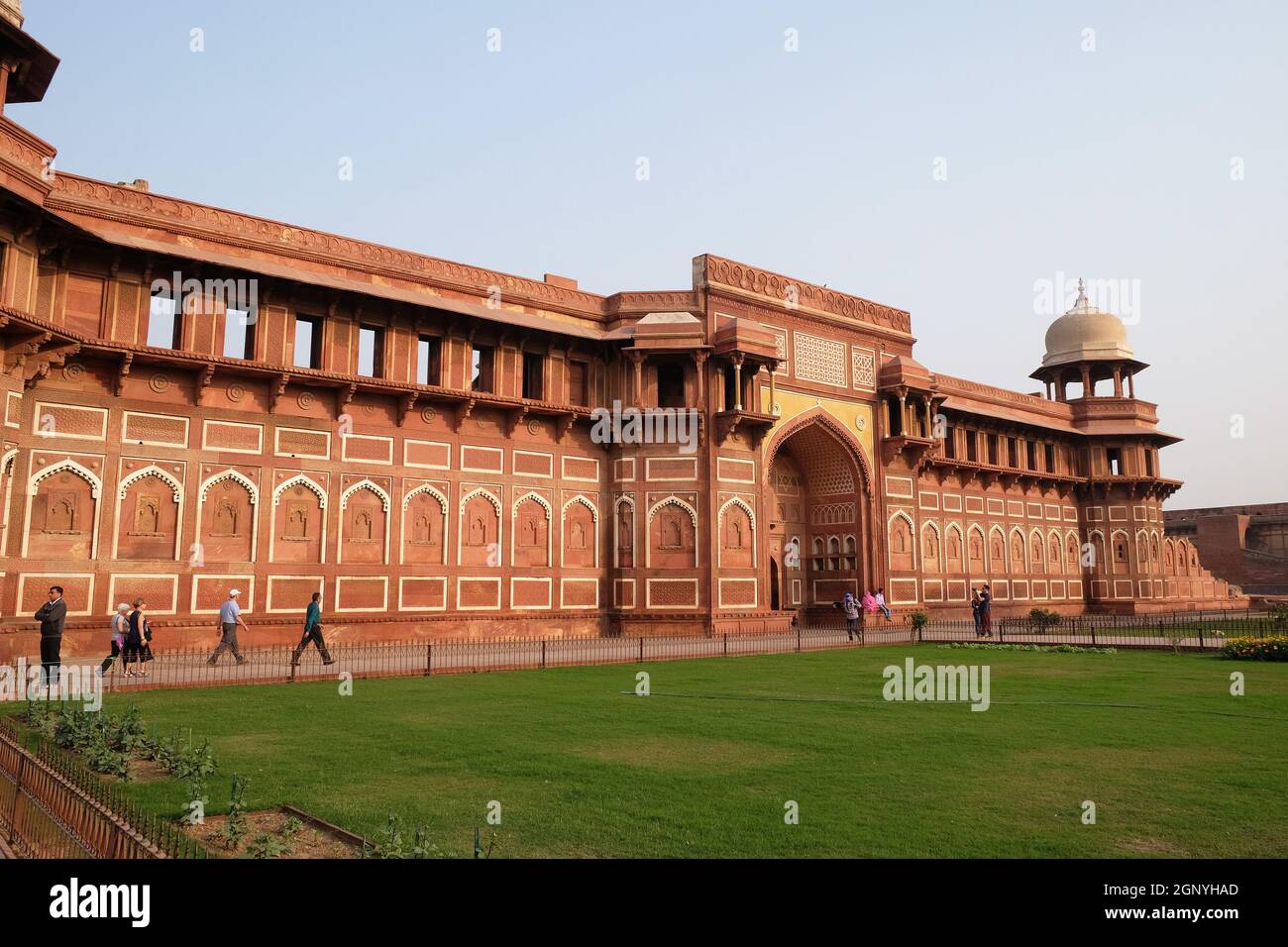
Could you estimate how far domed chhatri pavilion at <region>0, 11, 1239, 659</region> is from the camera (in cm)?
1579

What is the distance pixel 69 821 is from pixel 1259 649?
19.2 m

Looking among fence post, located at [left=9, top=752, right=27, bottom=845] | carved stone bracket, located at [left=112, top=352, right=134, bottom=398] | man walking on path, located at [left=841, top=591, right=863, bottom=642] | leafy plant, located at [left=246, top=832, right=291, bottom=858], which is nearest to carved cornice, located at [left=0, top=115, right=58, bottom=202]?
carved stone bracket, located at [left=112, top=352, right=134, bottom=398]

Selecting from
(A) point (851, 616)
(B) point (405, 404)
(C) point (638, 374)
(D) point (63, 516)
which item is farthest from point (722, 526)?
(D) point (63, 516)

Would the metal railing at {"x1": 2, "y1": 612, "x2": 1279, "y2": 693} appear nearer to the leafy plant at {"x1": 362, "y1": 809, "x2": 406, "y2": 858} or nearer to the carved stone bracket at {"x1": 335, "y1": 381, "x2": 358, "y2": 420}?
the carved stone bracket at {"x1": 335, "y1": 381, "x2": 358, "y2": 420}

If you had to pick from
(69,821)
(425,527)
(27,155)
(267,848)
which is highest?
(27,155)

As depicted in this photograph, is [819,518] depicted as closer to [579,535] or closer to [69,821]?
[579,535]

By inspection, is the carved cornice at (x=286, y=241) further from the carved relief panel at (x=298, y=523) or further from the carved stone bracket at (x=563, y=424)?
the carved relief panel at (x=298, y=523)

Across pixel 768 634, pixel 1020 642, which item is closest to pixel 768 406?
pixel 768 634

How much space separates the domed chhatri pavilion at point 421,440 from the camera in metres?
15.8

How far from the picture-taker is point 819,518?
29.0 meters

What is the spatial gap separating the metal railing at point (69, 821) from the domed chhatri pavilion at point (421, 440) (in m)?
11.1

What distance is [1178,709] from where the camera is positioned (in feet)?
32.6
